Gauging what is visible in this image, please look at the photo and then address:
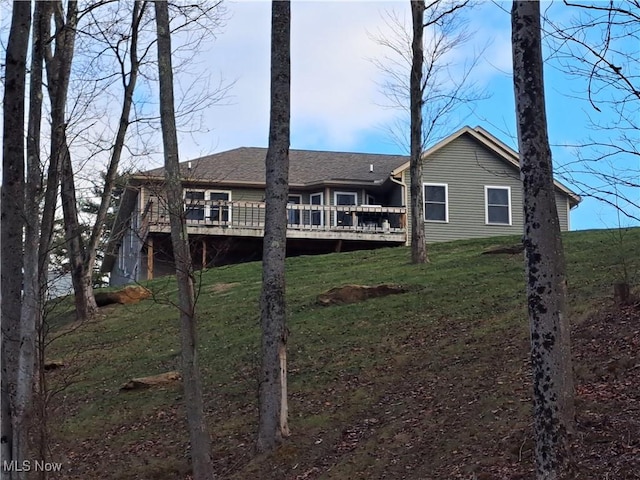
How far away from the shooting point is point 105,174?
18.6 meters

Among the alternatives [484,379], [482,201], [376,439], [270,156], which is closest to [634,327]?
[484,379]

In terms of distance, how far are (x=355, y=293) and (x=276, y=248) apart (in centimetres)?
608

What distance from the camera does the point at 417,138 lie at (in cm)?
1922

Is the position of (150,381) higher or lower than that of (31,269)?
lower

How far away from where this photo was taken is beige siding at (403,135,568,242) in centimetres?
2719

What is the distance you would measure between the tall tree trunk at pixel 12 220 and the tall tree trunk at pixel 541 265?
5022 mm

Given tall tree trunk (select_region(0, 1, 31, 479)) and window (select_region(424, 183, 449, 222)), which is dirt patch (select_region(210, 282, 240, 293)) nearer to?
window (select_region(424, 183, 449, 222))

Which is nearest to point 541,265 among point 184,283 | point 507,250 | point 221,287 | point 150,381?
point 184,283

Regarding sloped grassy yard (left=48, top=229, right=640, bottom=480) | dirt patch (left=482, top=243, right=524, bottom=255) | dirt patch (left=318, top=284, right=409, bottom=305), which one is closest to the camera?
sloped grassy yard (left=48, top=229, right=640, bottom=480)

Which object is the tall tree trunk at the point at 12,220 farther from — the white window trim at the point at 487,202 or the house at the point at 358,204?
the white window trim at the point at 487,202

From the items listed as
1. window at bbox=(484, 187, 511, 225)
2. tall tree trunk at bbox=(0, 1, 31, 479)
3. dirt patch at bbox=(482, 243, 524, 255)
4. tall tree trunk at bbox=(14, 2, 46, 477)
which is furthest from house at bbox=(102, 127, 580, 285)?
tall tree trunk at bbox=(0, 1, 31, 479)

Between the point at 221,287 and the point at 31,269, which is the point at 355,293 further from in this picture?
the point at 31,269

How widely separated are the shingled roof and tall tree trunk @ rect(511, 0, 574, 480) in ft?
66.2

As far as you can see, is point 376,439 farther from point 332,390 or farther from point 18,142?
point 18,142
